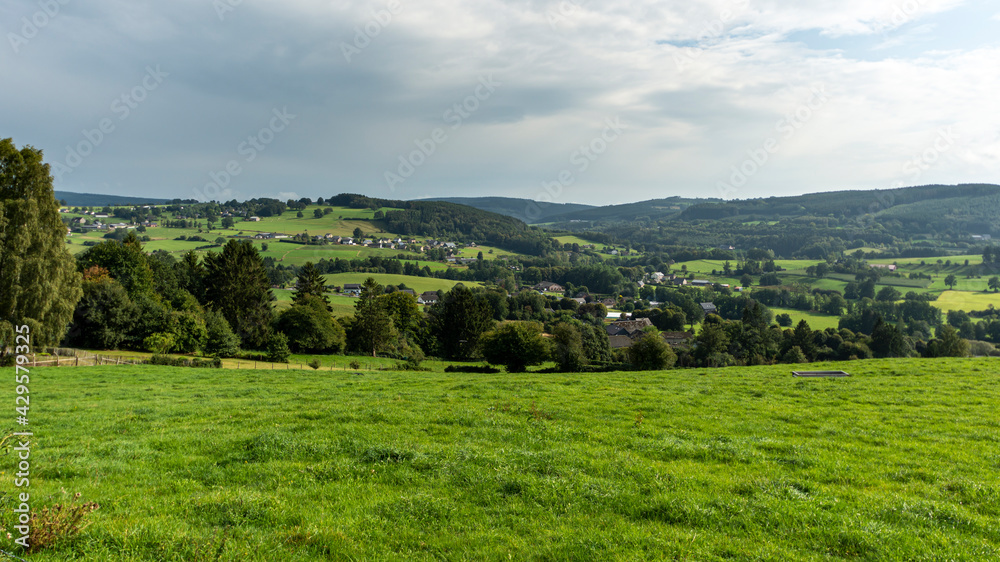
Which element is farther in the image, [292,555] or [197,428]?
[197,428]

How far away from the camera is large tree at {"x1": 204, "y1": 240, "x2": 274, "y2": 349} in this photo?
65.3m

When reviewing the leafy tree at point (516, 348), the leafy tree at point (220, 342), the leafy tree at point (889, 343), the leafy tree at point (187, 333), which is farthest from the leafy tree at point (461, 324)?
the leafy tree at point (889, 343)

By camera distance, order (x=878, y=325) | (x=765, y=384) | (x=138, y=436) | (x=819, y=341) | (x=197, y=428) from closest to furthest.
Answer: (x=138, y=436) < (x=197, y=428) < (x=765, y=384) < (x=878, y=325) < (x=819, y=341)

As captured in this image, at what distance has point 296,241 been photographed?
185m

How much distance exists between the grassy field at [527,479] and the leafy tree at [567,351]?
37.5 m

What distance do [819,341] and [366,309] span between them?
80724mm

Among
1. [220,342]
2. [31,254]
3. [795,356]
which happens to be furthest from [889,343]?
[31,254]

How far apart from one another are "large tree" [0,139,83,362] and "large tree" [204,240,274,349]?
110 feet

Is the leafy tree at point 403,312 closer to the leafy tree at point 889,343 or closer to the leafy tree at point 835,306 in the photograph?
the leafy tree at point 889,343

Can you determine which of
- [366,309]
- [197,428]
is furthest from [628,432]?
[366,309]

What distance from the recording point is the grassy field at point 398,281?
14075 cm

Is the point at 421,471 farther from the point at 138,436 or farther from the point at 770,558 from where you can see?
the point at 138,436

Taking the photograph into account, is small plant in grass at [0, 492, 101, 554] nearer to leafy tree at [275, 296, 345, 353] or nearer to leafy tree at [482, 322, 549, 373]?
leafy tree at [482, 322, 549, 373]

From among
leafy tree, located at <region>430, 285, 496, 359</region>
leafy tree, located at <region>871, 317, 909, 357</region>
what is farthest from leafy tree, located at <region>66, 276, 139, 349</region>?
leafy tree, located at <region>871, 317, 909, 357</region>
